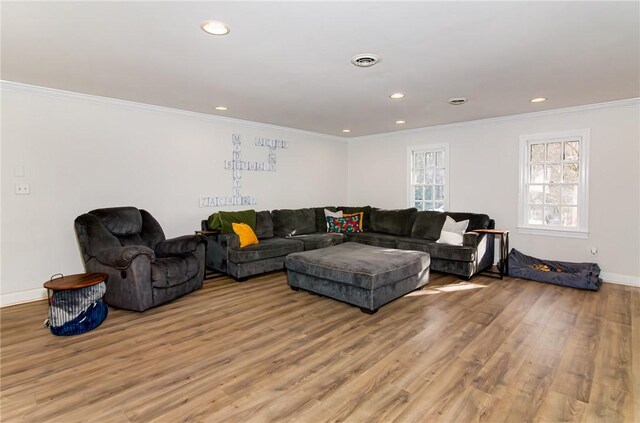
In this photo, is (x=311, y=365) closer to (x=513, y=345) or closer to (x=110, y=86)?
(x=513, y=345)

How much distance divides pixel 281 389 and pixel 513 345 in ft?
6.34

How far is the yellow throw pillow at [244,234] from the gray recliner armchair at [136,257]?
Result: 639mm

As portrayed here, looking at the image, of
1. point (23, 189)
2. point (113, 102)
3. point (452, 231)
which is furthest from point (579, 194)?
point (23, 189)

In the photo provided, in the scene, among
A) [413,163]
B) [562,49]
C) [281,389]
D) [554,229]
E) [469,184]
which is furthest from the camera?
[413,163]

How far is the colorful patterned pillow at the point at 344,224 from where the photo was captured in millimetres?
6105

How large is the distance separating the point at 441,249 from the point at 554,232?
171cm

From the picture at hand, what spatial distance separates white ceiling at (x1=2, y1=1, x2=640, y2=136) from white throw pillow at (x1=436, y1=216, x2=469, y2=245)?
5.86 ft

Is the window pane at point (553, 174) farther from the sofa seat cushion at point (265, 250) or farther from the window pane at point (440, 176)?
the sofa seat cushion at point (265, 250)

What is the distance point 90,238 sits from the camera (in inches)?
139

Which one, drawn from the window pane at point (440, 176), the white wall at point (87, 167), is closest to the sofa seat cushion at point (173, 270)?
the white wall at point (87, 167)

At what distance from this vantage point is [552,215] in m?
4.93

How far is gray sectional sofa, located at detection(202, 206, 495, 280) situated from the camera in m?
4.55

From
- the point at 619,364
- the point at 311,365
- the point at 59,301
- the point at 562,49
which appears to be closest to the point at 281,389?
the point at 311,365

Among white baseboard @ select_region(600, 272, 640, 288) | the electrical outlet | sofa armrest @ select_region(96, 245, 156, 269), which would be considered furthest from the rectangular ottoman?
the electrical outlet
